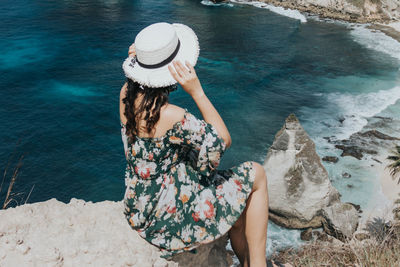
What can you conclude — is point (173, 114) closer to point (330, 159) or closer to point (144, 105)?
point (144, 105)

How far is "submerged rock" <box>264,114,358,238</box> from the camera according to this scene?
16328mm

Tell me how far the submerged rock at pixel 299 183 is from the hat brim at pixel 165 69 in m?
12.9

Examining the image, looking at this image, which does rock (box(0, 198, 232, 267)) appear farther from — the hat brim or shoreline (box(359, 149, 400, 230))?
shoreline (box(359, 149, 400, 230))

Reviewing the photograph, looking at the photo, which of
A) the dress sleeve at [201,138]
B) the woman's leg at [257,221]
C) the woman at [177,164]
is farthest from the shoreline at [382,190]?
the dress sleeve at [201,138]

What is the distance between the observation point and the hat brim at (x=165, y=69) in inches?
140

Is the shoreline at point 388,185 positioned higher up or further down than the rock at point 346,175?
higher up

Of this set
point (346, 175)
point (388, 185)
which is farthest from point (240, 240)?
point (388, 185)

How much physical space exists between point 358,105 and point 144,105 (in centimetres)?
2857

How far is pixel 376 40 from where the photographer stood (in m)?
44.0

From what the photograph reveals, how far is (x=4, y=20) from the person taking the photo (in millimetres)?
41500

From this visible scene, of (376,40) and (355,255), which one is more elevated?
(355,255)

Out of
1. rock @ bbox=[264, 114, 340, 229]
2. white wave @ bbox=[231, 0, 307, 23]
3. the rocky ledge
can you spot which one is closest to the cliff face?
the rocky ledge

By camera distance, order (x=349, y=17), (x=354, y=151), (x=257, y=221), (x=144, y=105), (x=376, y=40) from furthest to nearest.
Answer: (x=349, y=17)
(x=376, y=40)
(x=354, y=151)
(x=257, y=221)
(x=144, y=105)

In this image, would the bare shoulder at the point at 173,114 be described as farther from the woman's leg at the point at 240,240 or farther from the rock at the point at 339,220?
the rock at the point at 339,220
